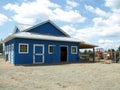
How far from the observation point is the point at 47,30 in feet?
87.6

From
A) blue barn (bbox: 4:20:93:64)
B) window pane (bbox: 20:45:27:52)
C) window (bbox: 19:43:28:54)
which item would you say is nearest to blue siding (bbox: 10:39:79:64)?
blue barn (bbox: 4:20:93:64)

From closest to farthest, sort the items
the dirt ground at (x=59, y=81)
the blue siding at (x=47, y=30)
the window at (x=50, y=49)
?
the dirt ground at (x=59, y=81) < the window at (x=50, y=49) < the blue siding at (x=47, y=30)

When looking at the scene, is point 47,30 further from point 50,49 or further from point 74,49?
point 74,49

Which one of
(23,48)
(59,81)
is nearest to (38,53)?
(23,48)

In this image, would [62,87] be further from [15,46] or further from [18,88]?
[15,46]

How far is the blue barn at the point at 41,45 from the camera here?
22344 mm

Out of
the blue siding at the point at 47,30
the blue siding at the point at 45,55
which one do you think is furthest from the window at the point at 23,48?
the blue siding at the point at 47,30

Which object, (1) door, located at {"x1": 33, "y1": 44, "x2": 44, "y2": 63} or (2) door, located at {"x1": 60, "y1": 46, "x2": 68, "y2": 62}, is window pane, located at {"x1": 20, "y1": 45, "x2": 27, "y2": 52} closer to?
(1) door, located at {"x1": 33, "y1": 44, "x2": 44, "y2": 63}

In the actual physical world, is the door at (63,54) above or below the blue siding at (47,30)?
below

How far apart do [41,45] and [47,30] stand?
11.5 feet

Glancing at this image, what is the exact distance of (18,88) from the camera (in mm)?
8445

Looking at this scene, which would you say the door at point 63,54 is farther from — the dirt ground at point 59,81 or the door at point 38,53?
the dirt ground at point 59,81

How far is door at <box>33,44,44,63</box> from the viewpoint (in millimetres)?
23344

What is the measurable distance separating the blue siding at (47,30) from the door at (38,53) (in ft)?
9.30
